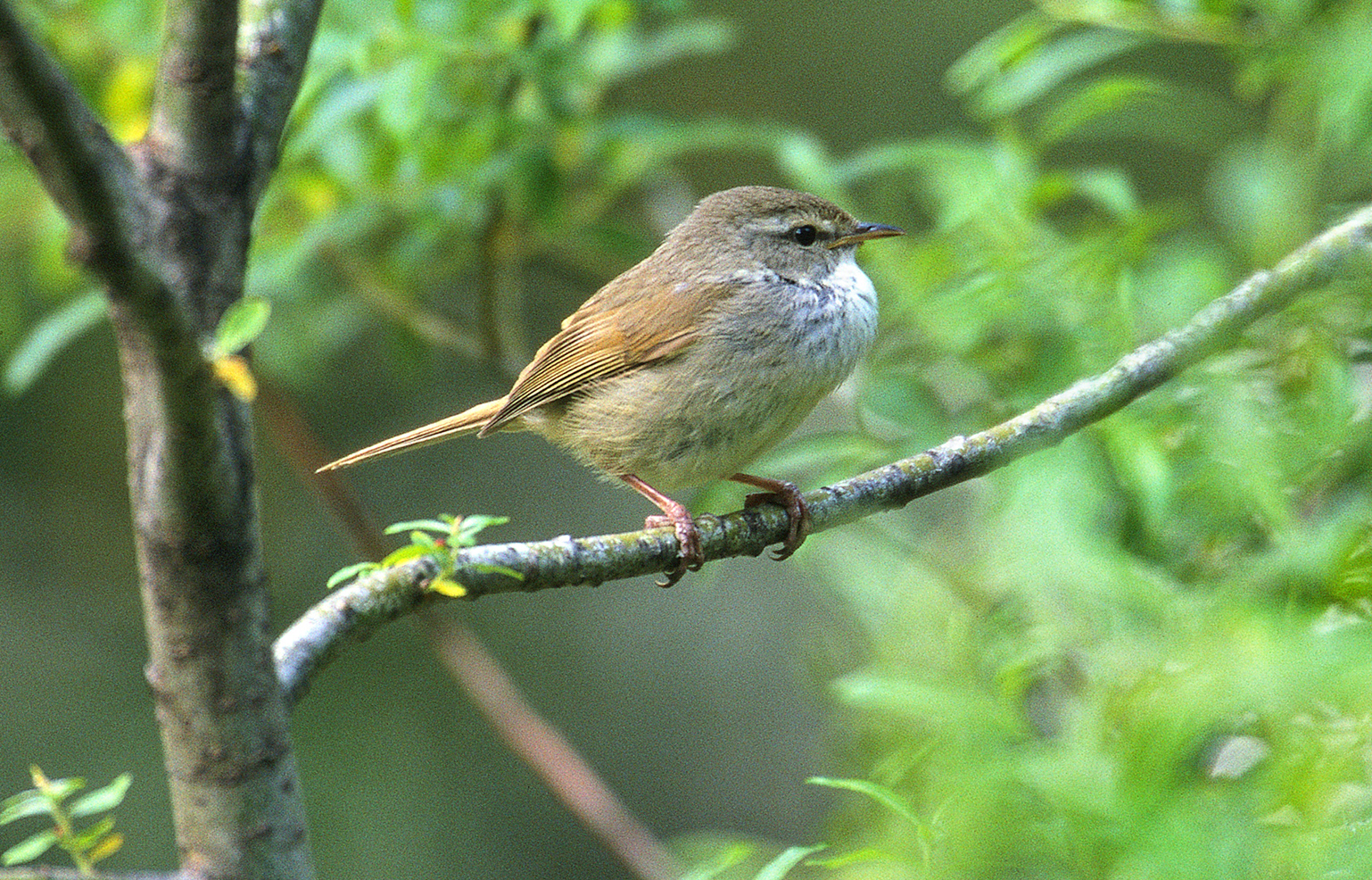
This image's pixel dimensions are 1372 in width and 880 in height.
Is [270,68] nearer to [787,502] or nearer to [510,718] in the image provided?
[787,502]

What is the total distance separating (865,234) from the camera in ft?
13.8

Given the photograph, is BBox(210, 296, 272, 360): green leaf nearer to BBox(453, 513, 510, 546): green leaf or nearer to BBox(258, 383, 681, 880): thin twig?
BBox(453, 513, 510, 546): green leaf

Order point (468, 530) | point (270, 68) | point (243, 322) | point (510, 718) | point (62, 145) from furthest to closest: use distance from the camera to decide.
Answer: point (510, 718), point (270, 68), point (468, 530), point (62, 145), point (243, 322)

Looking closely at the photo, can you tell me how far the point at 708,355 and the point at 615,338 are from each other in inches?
16.6

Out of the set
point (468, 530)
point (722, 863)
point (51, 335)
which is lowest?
point (722, 863)

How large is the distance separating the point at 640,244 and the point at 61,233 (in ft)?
6.52

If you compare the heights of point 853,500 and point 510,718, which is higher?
point 853,500

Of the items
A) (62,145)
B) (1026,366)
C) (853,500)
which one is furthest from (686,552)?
(62,145)

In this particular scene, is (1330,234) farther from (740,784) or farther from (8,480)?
(8,480)

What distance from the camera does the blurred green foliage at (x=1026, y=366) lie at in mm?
2000

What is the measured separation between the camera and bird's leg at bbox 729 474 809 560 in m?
3.17

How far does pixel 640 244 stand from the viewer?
4.76m

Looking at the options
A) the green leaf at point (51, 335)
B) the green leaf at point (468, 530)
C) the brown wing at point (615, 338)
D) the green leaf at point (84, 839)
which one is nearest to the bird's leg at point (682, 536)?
the brown wing at point (615, 338)

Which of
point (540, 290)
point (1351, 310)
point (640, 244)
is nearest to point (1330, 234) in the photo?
point (1351, 310)
